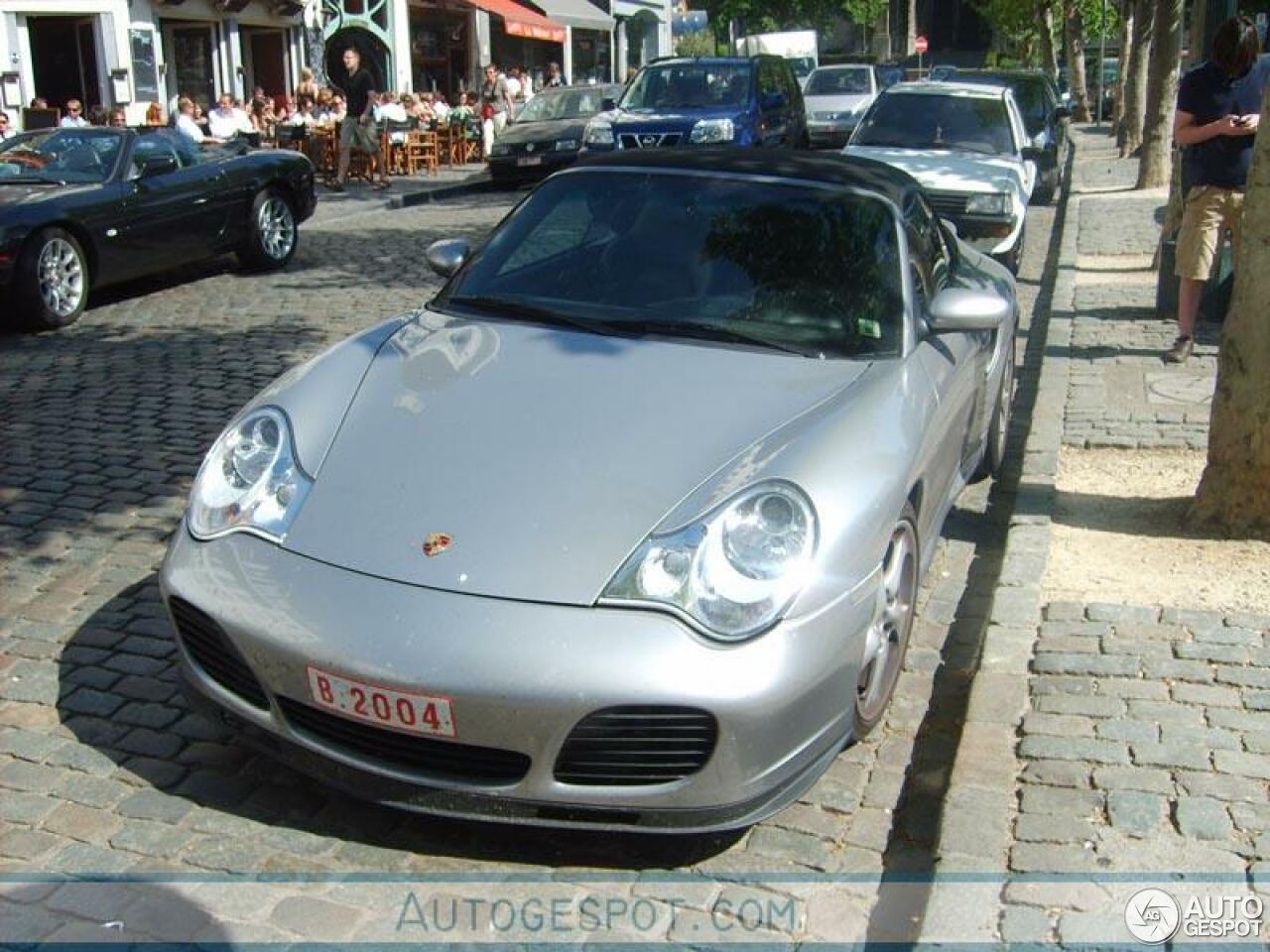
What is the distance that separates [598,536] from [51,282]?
Result: 7652 mm

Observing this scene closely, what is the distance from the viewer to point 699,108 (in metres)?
18.1

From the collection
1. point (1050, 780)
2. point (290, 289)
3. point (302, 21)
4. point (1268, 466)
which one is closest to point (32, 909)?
point (1050, 780)

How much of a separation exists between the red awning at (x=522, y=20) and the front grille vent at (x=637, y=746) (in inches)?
1243

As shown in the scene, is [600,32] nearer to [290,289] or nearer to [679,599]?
[290,289]

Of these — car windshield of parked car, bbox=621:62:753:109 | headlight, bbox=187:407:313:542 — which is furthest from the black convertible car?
car windshield of parked car, bbox=621:62:753:109

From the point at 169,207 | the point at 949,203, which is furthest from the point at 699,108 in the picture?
the point at 169,207

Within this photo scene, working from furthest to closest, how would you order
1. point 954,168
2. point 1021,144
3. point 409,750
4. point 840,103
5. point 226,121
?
point 840,103 → point 226,121 → point 1021,144 → point 954,168 → point 409,750

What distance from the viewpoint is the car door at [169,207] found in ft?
34.7

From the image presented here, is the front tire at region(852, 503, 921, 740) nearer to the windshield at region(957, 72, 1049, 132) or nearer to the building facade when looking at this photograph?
the windshield at region(957, 72, 1049, 132)

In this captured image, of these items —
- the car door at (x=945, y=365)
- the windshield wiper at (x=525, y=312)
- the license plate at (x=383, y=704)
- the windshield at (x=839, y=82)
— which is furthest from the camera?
the windshield at (x=839, y=82)

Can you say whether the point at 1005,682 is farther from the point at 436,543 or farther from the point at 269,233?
the point at 269,233

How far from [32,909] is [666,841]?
1.50m

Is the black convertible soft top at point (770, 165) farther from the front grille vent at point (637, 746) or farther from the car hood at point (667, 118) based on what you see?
the car hood at point (667, 118)

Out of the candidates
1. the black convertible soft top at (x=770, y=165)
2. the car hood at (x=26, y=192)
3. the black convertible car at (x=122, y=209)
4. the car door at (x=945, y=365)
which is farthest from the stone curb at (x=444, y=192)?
the car door at (x=945, y=365)
